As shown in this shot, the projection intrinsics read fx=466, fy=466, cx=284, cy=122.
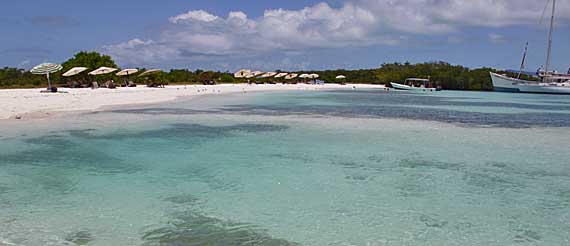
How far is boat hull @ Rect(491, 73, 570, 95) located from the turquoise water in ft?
178

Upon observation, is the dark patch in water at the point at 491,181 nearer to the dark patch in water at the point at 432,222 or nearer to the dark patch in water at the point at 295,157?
the dark patch in water at the point at 432,222

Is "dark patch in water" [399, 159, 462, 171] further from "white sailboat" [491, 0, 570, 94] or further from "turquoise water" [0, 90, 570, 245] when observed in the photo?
"white sailboat" [491, 0, 570, 94]

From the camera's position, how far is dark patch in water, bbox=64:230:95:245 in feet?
17.4

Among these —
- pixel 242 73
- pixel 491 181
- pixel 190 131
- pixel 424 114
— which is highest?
pixel 242 73

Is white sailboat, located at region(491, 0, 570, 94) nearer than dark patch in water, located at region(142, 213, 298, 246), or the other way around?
dark patch in water, located at region(142, 213, 298, 246)

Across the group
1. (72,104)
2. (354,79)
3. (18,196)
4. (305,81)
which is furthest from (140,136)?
(354,79)

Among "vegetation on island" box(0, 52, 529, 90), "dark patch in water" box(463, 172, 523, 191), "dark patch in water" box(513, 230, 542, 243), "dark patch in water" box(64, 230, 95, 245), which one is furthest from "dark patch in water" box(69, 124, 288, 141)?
"vegetation on island" box(0, 52, 529, 90)

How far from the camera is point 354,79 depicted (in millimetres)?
95125

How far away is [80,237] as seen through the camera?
17.9ft

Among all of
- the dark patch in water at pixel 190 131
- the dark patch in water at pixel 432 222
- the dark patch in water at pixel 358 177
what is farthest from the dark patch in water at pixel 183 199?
the dark patch in water at pixel 190 131

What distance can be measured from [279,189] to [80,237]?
3.38 metres

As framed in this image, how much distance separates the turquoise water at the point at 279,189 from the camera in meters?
5.77

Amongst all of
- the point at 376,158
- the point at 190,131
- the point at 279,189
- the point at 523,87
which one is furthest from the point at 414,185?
the point at 523,87

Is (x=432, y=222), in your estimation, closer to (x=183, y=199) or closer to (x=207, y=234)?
(x=207, y=234)
